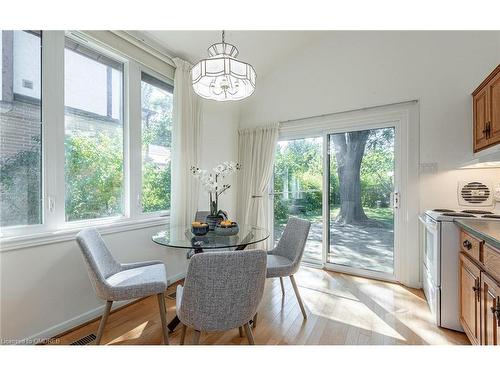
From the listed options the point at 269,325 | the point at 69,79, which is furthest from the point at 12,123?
the point at 269,325

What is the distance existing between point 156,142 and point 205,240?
1516 millimetres

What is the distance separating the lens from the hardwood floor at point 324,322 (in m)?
1.71

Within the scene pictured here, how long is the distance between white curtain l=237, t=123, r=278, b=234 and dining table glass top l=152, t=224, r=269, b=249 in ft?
5.07

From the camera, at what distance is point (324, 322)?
A: 1937 millimetres

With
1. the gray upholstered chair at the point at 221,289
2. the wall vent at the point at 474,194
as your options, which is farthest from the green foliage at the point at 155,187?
the wall vent at the point at 474,194

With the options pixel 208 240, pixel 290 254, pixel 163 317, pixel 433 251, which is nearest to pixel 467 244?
pixel 433 251

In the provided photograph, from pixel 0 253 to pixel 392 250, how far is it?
3.72 meters

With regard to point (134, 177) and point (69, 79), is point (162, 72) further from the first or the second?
point (134, 177)

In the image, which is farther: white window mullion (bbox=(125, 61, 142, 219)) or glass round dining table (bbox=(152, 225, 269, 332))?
white window mullion (bbox=(125, 61, 142, 219))

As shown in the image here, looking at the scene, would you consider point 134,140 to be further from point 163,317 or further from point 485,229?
point 485,229

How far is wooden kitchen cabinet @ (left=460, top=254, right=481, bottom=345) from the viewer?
1.42m

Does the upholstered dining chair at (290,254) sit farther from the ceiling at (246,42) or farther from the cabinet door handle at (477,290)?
the ceiling at (246,42)

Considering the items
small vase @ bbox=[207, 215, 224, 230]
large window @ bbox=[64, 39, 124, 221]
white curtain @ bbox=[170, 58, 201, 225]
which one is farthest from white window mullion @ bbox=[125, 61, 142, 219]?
small vase @ bbox=[207, 215, 224, 230]

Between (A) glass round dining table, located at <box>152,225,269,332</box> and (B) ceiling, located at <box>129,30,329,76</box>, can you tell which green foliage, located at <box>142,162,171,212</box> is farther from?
A: (B) ceiling, located at <box>129,30,329,76</box>
